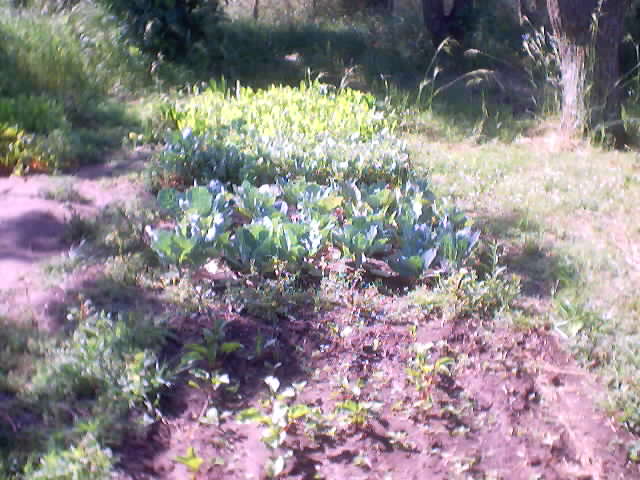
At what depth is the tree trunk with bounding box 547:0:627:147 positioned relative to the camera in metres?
6.23

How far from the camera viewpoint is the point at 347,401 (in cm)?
271

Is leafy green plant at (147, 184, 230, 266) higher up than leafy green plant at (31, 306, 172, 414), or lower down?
higher up

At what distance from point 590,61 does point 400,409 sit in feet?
15.1

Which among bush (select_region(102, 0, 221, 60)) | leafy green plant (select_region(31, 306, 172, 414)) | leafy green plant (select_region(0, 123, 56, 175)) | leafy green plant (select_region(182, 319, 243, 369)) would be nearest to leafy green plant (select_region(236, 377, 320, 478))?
leafy green plant (select_region(182, 319, 243, 369))

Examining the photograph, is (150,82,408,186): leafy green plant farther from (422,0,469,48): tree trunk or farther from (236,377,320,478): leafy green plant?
(422,0,469,48): tree trunk

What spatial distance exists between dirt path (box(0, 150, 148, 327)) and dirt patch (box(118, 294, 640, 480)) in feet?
2.39

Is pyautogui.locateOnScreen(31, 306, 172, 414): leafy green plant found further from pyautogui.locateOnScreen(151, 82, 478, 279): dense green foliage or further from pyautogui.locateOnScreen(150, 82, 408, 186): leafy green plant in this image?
pyautogui.locateOnScreen(150, 82, 408, 186): leafy green plant

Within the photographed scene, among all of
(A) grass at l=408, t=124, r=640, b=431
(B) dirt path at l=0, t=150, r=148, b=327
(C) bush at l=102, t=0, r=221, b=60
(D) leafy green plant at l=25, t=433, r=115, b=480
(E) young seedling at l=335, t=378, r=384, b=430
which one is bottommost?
(D) leafy green plant at l=25, t=433, r=115, b=480

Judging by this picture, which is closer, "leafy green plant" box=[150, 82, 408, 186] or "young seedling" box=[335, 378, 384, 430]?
"young seedling" box=[335, 378, 384, 430]

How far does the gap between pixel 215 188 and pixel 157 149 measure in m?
1.57

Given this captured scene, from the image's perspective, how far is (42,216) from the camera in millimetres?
4172

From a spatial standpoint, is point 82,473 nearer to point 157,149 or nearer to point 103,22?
point 157,149

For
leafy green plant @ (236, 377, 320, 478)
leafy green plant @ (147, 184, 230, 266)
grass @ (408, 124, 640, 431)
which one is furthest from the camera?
leafy green plant @ (147, 184, 230, 266)

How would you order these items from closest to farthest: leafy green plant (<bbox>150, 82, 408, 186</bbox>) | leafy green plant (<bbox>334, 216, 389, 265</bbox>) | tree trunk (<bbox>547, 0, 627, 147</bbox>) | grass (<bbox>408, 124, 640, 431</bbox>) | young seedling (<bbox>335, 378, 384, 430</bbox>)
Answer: young seedling (<bbox>335, 378, 384, 430</bbox>)
grass (<bbox>408, 124, 640, 431</bbox>)
leafy green plant (<bbox>334, 216, 389, 265</bbox>)
leafy green plant (<bbox>150, 82, 408, 186</bbox>)
tree trunk (<bbox>547, 0, 627, 147</bbox>)
